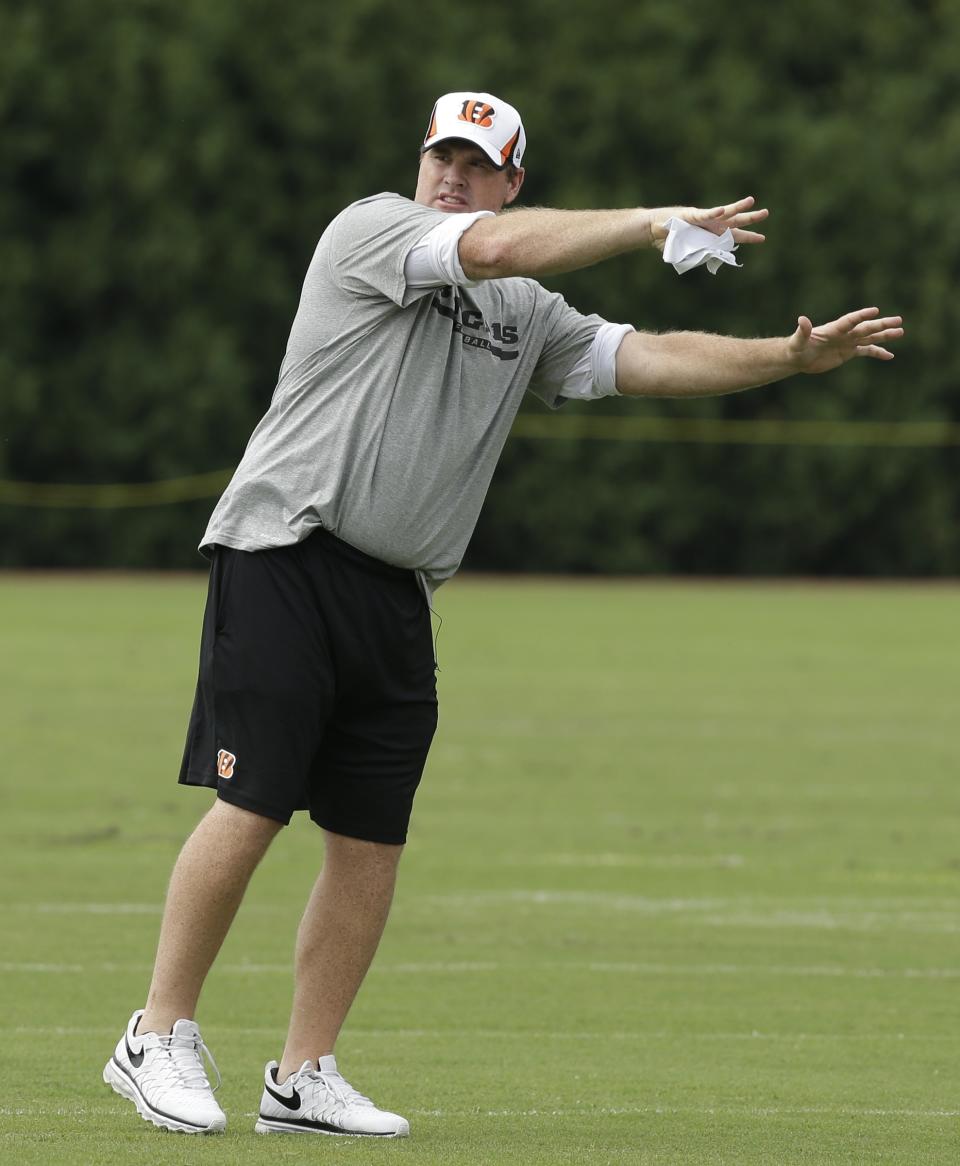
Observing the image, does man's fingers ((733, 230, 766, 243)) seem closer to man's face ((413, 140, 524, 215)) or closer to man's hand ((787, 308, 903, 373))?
man's hand ((787, 308, 903, 373))

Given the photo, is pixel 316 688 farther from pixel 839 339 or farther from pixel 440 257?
pixel 839 339

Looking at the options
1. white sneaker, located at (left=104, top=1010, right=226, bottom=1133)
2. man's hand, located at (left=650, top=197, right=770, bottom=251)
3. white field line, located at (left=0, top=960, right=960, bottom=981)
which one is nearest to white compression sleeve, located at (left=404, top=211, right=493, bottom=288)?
man's hand, located at (left=650, top=197, right=770, bottom=251)

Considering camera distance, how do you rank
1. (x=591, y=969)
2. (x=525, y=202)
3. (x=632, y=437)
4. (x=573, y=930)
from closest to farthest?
(x=591, y=969)
(x=573, y=930)
(x=525, y=202)
(x=632, y=437)

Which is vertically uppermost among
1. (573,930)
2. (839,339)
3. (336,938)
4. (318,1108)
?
(839,339)

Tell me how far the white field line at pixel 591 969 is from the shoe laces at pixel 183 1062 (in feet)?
8.41

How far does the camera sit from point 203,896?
504cm

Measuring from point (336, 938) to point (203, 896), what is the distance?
1.43 feet

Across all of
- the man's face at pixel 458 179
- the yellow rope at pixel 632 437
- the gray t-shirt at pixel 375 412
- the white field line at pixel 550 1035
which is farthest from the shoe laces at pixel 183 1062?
the yellow rope at pixel 632 437

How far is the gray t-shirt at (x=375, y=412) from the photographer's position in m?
5.07

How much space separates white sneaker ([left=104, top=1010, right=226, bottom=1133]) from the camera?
197 inches

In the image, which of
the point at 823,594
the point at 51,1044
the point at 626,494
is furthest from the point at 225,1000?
the point at 626,494

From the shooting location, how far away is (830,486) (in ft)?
127

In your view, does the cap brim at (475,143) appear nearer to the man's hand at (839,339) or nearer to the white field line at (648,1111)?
the man's hand at (839,339)

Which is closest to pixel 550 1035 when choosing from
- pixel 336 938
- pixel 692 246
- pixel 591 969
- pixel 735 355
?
pixel 591 969
